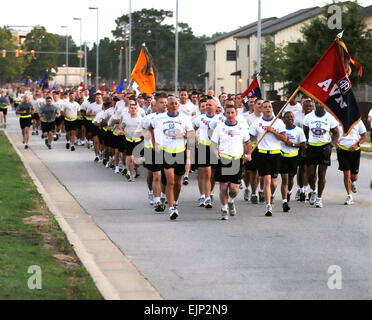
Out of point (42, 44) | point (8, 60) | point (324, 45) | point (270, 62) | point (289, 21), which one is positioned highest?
point (42, 44)

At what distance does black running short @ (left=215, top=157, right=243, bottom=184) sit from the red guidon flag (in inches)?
65.2

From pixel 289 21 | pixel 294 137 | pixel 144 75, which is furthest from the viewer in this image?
pixel 289 21

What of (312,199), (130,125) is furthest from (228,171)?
(130,125)

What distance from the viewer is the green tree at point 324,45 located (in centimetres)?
4716

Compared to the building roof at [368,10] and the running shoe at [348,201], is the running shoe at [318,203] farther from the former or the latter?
the building roof at [368,10]

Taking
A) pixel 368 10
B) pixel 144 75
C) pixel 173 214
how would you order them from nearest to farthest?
pixel 173 214 → pixel 144 75 → pixel 368 10

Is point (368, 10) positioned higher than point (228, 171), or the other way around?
point (368, 10)

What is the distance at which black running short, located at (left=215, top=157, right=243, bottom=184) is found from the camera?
47.5 feet

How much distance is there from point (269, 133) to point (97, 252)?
504cm

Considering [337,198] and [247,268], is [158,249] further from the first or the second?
[337,198]

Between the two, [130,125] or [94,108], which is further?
[94,108]

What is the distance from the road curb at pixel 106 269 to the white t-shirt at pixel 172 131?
162 centimetres

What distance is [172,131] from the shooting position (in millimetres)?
14758

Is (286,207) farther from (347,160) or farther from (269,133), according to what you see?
(347,160)
